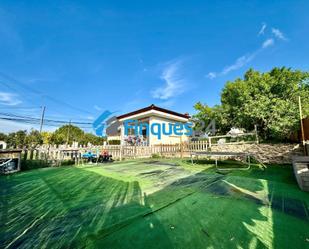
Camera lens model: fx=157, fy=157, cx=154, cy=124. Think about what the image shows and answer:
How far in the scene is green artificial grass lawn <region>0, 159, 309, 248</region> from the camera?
172cm

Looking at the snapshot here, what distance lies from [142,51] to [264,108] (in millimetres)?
10762

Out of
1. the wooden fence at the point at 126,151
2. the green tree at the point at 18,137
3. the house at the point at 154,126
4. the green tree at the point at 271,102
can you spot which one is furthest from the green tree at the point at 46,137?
the green tree at the point at 271,102

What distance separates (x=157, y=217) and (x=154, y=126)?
1260 cm

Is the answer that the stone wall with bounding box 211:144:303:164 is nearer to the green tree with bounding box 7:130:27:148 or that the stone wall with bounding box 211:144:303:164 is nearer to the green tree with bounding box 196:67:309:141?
the green tree with bounding box 196:67:309:141

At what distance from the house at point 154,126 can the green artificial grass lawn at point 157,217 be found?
1024 cm

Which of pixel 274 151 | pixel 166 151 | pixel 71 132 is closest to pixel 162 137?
pixel 166 151

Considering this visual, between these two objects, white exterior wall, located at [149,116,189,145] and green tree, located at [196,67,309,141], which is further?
white exterior wall, located at [149,116,189,145]

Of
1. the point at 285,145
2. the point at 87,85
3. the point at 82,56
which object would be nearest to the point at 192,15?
the point at 285,145

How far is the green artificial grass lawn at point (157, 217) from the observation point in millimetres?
1716

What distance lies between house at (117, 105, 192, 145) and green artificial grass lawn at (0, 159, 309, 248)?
10.2m

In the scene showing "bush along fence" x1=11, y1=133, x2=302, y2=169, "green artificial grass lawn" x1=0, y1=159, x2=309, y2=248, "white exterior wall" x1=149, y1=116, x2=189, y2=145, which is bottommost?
"green artificial grass lawn" x1=0, y1=159, x2=309, y2=248

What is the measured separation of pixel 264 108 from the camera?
7812mm

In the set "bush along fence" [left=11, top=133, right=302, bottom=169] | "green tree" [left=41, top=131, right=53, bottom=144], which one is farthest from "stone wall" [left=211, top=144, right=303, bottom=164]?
"green tree" [left=41, top=131, right=53, bottom=144]

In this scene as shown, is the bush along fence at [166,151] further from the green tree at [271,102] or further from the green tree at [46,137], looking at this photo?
the green tree at [46,137]
